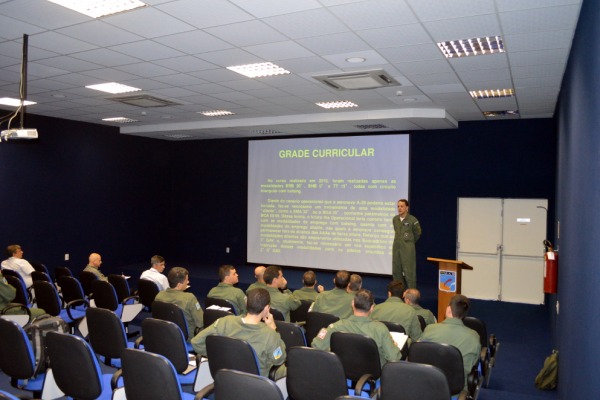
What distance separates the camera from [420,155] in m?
9.64

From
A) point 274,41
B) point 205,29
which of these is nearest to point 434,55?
point 274,41

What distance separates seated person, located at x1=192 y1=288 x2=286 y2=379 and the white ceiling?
7.20ft

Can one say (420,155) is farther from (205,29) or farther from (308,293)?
(205,29)

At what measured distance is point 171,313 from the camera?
4.59 metres

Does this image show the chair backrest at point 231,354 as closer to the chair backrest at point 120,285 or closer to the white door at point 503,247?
the chair backrest at point 120,285

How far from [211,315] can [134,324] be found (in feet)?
11.0

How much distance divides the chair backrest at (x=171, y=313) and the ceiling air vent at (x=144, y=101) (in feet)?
12.1

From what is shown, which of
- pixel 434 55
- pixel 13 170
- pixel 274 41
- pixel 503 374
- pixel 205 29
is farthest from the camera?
pixel 13 170

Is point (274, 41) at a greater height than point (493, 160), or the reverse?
point (274, 41)

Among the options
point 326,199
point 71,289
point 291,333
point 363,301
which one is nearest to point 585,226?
point 363,301

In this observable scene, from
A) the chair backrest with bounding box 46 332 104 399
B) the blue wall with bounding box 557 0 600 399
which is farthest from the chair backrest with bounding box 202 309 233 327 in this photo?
the blue wall with bounding box 557 0 600 399

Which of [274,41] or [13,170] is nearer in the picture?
[274,41]

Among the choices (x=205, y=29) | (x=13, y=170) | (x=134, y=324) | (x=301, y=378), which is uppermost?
(x=205, y=29)

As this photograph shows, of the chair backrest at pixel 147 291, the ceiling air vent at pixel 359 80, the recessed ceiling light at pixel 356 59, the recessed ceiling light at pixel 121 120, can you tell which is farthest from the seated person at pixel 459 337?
the recessed ceiling light at pixel 121 120
